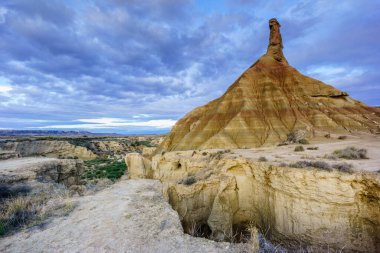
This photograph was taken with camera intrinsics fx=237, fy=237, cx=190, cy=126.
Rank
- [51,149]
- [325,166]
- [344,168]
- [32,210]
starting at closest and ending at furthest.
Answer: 1. [32,210]
2. [344,168]
3. [325,166]
4. [51,149]

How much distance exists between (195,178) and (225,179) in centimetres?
168

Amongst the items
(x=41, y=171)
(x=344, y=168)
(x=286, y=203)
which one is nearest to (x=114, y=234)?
(x=286, y=203)

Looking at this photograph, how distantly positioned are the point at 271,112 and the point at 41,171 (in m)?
27.8

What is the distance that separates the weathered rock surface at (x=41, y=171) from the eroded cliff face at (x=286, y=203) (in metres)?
7.45

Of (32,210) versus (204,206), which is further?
(204,206)

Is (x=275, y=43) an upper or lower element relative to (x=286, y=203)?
upper

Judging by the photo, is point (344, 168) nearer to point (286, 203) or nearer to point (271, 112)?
point (286, 203)

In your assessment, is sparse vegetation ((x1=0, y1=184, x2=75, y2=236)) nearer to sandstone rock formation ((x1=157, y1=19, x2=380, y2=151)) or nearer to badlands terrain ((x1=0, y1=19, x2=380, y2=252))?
badlands terrain ((x1=0, y1=19, x2=380, y2=252))

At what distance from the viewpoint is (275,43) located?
41156 millimetres

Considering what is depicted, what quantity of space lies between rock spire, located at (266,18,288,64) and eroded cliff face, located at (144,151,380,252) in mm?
33227

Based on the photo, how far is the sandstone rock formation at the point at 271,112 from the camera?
29.3 metres

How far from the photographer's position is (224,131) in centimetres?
3070

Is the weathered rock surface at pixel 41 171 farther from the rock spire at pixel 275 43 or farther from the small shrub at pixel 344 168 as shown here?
the rock spire at pixel 275 43

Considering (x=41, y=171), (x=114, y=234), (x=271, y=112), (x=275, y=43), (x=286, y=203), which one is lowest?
(x=286, y=203)
